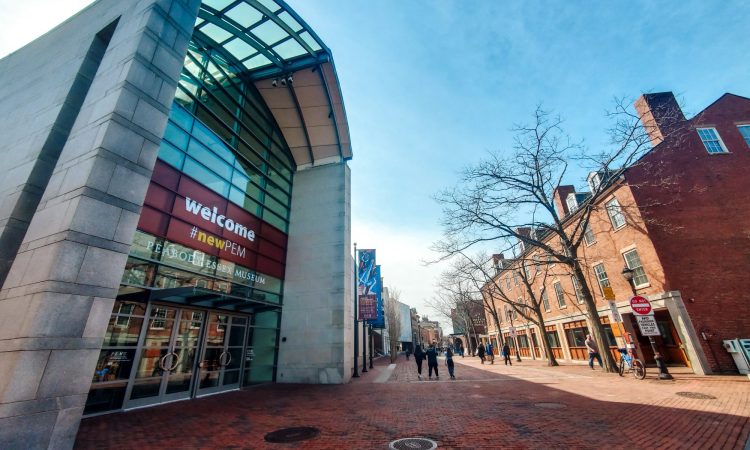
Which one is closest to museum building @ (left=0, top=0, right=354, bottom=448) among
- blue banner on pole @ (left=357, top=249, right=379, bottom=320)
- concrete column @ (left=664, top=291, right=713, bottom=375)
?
blue banner on pole @ (left=357, top=249, right=379, bottom=320)

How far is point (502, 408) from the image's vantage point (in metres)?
8.30

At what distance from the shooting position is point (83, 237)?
5805 millimetres

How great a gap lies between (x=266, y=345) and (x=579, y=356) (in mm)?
23687

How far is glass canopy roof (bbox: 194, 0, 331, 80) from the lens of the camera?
12.8m

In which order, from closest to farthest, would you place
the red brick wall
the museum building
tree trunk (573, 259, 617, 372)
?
the museum building
the red brick wall
tree trunk (573, 259, 617, 372)

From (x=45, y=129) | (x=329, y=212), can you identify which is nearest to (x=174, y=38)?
(x=45, y=129)

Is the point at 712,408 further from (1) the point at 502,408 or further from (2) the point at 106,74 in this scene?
(2) the point at 106,74

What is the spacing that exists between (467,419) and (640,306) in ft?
29.5

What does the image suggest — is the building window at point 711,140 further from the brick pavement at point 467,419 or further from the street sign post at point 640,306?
the brick pavement at point 467,419

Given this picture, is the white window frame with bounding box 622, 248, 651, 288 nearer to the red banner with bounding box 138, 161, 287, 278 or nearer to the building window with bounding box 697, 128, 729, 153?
the building window with bounding box 697, 128, 729, 153

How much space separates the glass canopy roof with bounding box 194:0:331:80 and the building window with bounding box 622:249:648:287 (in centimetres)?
2036

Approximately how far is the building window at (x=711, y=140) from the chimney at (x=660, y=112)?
1.51m

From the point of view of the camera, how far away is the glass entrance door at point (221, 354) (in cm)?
1159

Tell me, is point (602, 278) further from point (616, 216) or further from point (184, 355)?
point (184, 355)
